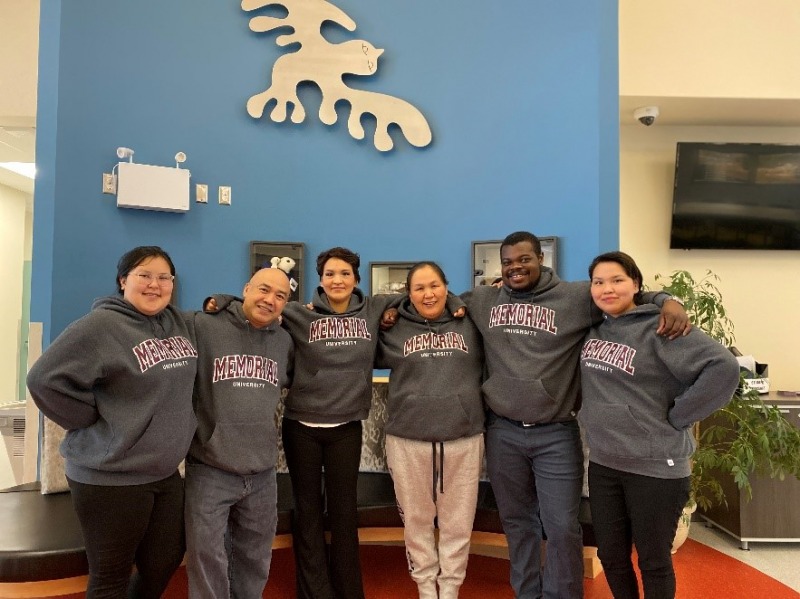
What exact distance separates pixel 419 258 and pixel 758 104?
2910 mm

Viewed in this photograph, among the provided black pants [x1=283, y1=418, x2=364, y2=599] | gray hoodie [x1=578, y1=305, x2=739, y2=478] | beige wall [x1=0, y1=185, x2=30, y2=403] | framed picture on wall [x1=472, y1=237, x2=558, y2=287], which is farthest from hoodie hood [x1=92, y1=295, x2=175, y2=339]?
beige wall [x1=0, y1=185, x2=30, y2=403]

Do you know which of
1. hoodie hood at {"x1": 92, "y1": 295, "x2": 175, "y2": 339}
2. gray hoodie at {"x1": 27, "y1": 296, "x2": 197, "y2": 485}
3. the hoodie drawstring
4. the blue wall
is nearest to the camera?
gray hoodie at {"x1": 27, "y1": 296, "x2": 197, "y2": 485}

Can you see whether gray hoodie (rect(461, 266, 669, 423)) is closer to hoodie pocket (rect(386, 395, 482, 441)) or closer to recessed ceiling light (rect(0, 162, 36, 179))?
hoodie pocket (rect(386, 395, 482, 441))

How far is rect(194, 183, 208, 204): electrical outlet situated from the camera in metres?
3.39

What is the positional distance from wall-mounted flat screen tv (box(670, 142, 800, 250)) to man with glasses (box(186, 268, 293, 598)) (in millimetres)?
3616

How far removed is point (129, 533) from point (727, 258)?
4.54 metres

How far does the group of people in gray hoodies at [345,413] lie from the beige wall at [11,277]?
6.23 m

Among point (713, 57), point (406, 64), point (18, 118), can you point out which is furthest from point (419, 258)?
point (18, 118)

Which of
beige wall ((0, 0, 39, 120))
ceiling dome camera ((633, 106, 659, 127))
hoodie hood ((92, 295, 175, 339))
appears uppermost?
beige wall ((0, 0, 39, 120))

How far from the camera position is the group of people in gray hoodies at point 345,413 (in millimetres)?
1683

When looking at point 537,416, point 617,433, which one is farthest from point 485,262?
point 617,433

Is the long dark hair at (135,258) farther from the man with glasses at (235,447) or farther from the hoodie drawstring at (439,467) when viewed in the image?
the hoodie drawstring at (439,467)

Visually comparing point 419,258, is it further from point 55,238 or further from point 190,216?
point 55,238

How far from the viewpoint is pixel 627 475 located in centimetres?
186
